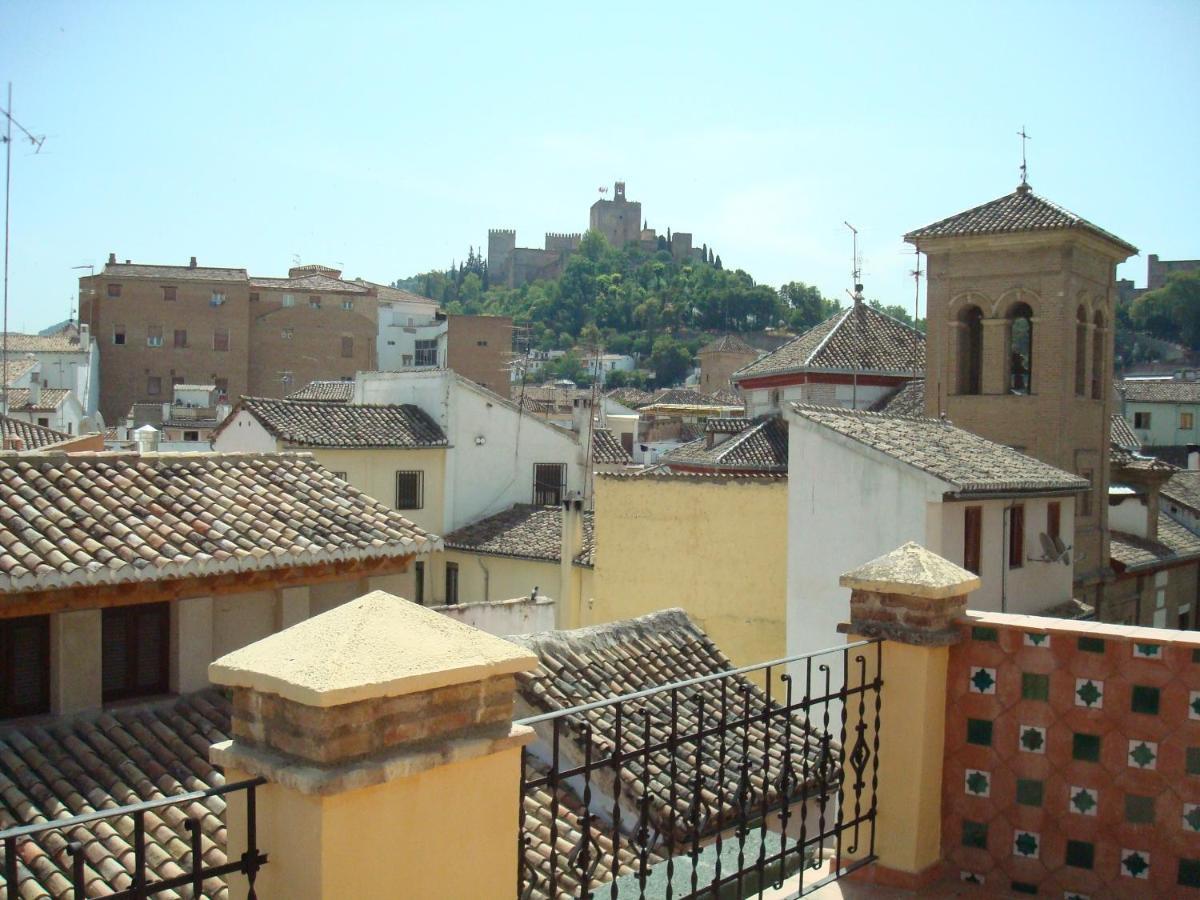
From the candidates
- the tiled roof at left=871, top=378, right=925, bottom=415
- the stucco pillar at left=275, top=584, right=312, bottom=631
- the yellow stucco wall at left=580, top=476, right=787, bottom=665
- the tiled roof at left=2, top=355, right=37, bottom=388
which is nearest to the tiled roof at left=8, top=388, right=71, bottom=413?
the tiled roof at left=2, top=355, right=37, bottom=388

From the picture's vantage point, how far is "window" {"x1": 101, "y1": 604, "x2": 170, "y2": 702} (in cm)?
935

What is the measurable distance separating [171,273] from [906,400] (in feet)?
147

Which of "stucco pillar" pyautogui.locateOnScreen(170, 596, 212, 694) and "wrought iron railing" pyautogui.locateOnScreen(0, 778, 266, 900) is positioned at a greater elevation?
"wrought iron railing" pyautogui.locateOnScreen(0, 778, 266, 900)

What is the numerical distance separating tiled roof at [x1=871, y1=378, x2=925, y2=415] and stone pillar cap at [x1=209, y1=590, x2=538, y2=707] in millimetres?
20043

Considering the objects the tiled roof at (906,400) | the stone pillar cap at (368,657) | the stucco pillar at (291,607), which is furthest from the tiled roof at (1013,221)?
the stone pillar cap at (368,657)

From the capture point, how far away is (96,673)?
916cm

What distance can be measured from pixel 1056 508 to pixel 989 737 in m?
14.2

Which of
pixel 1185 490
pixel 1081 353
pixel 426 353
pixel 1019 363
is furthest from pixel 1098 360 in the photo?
pixel 426 353

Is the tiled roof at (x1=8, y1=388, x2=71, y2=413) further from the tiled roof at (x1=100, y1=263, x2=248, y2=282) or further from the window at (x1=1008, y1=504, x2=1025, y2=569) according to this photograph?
the window at (x1=1008, y1=504, x2=1025, y2=569)

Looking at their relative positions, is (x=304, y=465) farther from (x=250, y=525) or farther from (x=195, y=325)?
(x=195, y=325)

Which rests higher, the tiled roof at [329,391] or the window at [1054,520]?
the tiled roof at [329,391]

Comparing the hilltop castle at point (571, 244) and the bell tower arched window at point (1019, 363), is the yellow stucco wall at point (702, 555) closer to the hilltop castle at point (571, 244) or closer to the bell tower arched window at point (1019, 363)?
the bell tower arched window at point (1019, 363)

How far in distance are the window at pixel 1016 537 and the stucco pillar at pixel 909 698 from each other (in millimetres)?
12465

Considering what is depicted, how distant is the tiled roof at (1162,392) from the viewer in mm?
49875
